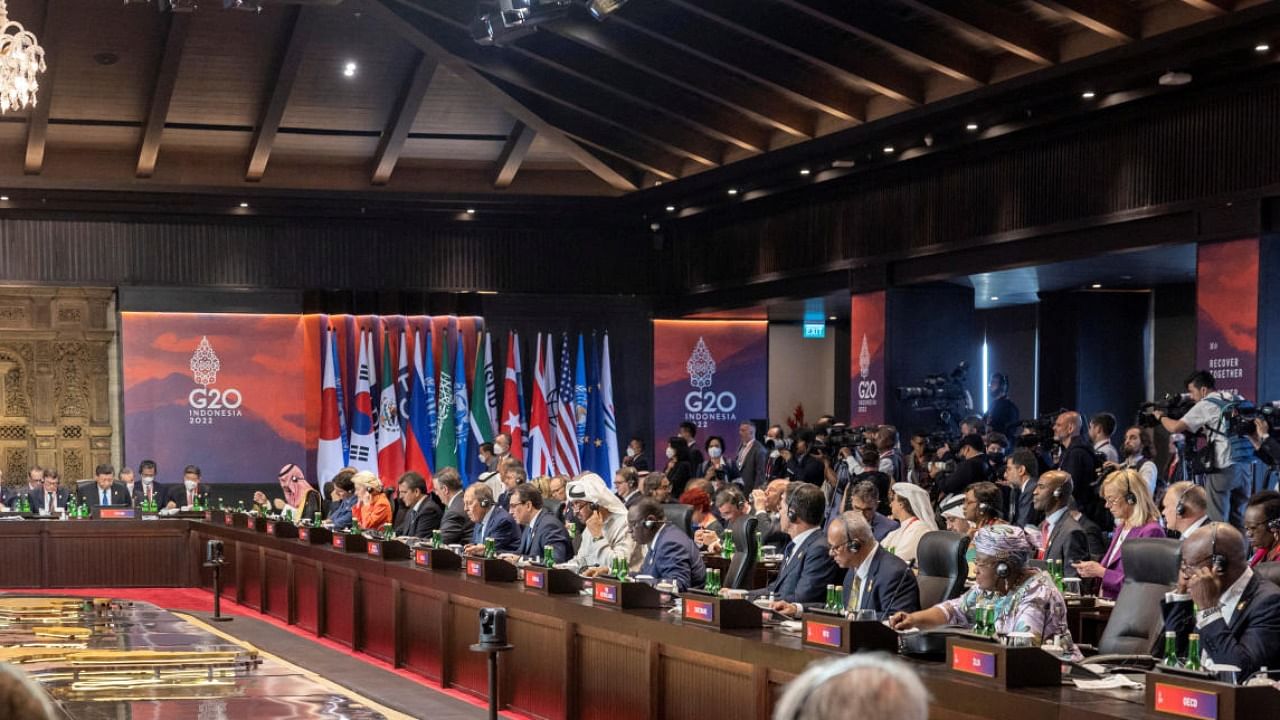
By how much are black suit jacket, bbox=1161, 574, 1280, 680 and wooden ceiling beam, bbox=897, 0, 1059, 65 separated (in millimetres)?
6577

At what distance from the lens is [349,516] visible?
38.9ft

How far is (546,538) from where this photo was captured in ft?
28.8

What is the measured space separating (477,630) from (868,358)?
7538mm

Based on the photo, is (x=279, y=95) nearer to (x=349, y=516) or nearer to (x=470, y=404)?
(x=470, y=404)

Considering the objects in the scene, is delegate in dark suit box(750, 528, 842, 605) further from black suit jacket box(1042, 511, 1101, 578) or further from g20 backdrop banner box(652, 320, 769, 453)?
g20 backdrop banner box(652, 320, 769, 453)

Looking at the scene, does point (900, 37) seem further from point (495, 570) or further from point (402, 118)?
point (402, 118)

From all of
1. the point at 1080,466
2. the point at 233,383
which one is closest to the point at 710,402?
the point at 233,383

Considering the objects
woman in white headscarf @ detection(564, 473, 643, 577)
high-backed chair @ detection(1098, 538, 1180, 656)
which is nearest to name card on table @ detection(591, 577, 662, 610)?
woman in white headscarf @ detection(564, 473, 643, 577)

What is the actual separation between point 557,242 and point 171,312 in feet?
13.9

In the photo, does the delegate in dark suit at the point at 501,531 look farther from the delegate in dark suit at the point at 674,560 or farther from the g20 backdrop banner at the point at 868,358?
the g20 backdrop banner at the point at 868,358

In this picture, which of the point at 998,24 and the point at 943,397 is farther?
the point at 943,397

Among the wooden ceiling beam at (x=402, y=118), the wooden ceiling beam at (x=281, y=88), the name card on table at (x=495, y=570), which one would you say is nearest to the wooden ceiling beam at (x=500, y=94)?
the wooden ceiling beam at (x=402, y=118)

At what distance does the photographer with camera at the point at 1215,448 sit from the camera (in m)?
8.66

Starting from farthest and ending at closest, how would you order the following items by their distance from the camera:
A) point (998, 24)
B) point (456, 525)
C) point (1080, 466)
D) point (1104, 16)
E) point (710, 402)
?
point (710, 402)
point (998, 24)
point (456, 525)
point (1104, 16)
point (1080, 466)
